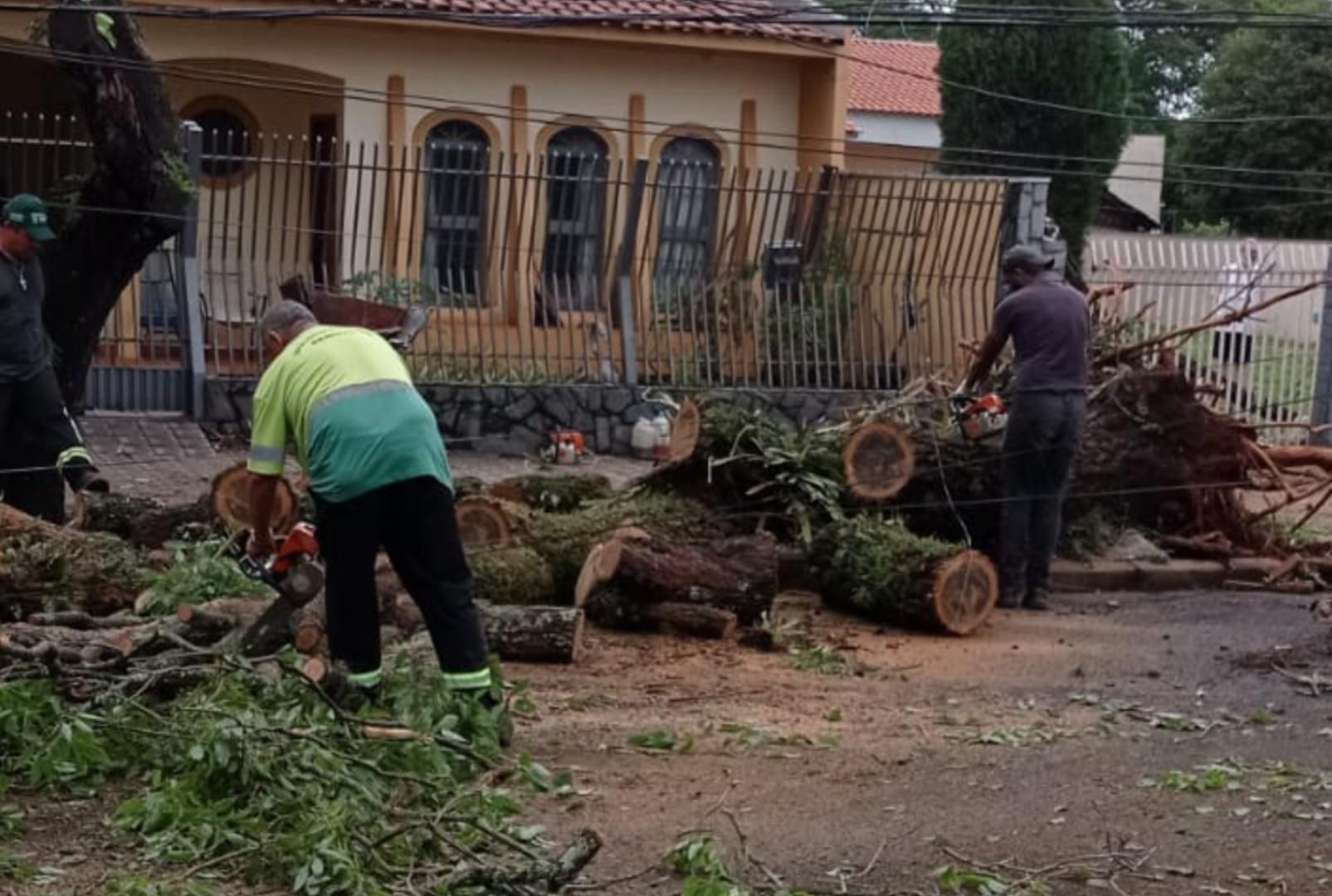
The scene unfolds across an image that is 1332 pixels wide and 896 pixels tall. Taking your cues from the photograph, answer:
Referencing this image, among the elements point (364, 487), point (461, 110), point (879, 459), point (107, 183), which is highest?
point (461, 110)

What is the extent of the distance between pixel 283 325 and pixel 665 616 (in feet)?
9.54

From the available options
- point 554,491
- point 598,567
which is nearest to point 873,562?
point 598,567

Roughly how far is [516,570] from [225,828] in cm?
408

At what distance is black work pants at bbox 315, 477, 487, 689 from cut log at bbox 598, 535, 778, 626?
2462mm

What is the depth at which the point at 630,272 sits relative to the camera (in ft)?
59.0

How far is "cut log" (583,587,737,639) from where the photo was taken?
1023 cm

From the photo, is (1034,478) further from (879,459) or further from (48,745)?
(48,745)

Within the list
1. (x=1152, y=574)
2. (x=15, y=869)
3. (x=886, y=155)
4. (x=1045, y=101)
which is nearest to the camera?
(x=15, y=869)

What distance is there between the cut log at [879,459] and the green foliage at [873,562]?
282mm

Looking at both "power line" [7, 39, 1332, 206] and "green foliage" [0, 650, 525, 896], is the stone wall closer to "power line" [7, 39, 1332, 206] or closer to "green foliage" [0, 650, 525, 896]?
"power line" [7, 39, 1332, 206]

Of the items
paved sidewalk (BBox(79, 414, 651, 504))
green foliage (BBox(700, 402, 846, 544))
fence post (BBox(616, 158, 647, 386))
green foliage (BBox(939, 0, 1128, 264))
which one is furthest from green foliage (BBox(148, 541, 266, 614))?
green foliage (BBox(939, 0, 1128, 264))

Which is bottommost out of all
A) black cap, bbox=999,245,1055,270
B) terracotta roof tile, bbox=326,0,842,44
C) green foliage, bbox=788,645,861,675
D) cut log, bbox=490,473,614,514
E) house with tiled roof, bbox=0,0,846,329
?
green foliage, bbox=788,645,861,675

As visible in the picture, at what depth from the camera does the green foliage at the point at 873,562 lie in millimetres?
10859

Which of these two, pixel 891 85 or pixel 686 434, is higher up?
pixel 891 85
